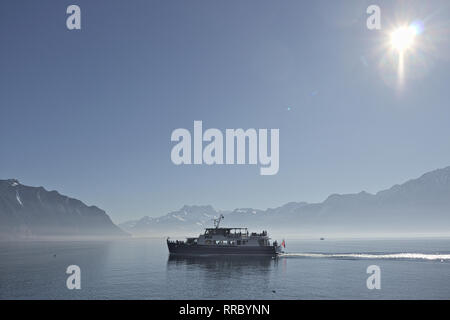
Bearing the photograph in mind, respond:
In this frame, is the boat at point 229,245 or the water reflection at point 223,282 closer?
the water reflection at point 223,282

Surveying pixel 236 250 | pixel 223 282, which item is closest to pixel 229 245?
pixel 236 250

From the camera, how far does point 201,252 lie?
100875mm

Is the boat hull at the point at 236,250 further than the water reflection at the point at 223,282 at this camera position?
Yes

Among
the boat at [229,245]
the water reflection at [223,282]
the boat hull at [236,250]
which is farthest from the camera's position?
the boat at [229,245]

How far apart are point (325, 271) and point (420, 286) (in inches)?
840

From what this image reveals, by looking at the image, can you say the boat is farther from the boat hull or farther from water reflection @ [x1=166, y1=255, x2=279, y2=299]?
water reflection @ [x1=166, y1=255, x2=279, y2=299]

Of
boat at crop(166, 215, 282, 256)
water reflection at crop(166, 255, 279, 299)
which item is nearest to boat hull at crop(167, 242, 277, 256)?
boat at crop(166, 215, 282, 256)

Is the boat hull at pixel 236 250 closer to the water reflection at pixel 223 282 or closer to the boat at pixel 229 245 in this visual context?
the boat at pixel 229 245

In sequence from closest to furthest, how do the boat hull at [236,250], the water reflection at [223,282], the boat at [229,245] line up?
the water reflection at [223,282] → the boat hull at [236,250] → the boat at [229,245]

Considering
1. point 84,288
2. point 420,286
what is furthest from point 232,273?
point 420,286

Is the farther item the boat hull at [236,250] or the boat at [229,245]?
the boat at [229,245]

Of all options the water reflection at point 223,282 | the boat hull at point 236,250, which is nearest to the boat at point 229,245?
the boat hull at point 236,250

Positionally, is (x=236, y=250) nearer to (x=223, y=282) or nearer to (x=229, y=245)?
(x=229, y=245)
